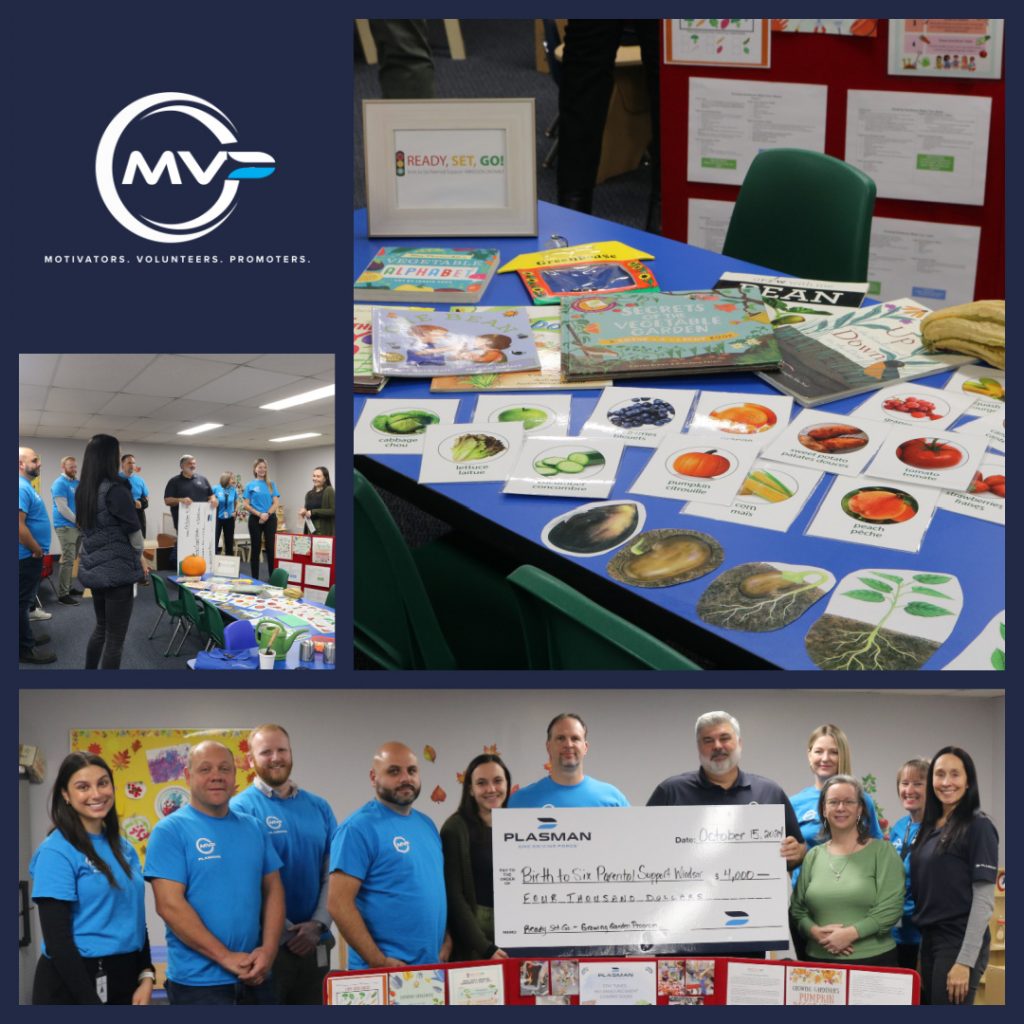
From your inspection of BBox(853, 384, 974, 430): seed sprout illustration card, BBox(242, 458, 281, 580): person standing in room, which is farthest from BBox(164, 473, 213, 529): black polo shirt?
BBox(853, 384, 974, 430): seed sprout illustration card

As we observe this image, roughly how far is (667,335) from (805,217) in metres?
0.91

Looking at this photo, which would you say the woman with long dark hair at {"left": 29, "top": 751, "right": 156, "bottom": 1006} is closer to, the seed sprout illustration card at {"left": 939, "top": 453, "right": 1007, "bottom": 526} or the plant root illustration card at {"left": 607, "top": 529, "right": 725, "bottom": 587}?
the plant root illustration card at {"left": 607, "top": 529, "right": 725, "bottom": 587}

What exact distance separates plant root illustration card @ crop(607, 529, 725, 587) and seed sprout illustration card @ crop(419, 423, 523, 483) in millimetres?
277

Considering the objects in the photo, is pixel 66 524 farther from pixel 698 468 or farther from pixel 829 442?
pixel 829 442

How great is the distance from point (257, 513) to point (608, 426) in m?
0.71

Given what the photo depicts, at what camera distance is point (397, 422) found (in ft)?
6.23

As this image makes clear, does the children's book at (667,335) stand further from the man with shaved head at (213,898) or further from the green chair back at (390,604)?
the man with shaved head at (213,898)

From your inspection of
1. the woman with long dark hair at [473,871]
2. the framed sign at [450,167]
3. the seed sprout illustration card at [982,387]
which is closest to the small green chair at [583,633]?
the woman with long dark hair at [473,871]

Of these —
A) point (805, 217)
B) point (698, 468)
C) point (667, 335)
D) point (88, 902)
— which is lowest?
point (88, 902)

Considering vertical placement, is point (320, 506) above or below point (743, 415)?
below

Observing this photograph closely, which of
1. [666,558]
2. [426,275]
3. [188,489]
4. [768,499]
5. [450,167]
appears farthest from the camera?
[450,167]

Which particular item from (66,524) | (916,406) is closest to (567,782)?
(66,524)

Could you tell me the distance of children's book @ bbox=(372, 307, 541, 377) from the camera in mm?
2035

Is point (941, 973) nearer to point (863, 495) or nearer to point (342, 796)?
point (863, 495)
